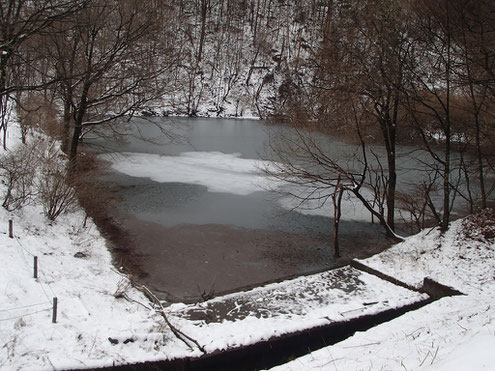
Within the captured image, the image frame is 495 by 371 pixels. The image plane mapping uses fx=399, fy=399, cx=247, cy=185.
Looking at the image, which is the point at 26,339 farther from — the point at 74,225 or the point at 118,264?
the point at 74,225

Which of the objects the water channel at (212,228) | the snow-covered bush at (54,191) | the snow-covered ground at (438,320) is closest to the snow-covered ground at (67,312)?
the snow-covered bush at (54,191)

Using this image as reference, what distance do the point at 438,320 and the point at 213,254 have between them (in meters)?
5.92

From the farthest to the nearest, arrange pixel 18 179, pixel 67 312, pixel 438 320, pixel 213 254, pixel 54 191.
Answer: pixel 213 254 < pixel 54 191 < pixel 18 179 < pixel 67 312 < pixel 438 320

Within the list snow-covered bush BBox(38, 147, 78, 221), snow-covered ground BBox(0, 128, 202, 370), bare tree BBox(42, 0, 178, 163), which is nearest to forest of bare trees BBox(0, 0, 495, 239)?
bare tree BBox(42, 0, 178, 163)

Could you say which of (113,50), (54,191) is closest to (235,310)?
(54,191)

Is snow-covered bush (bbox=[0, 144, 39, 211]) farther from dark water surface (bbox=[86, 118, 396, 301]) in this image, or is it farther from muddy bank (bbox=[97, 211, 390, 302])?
dark water surface (bbox=[86, 118, 396, 301])

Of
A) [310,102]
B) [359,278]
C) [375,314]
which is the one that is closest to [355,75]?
[310,102]

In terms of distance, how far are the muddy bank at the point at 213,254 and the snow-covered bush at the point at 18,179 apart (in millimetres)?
2392

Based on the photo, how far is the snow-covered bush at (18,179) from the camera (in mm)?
9131

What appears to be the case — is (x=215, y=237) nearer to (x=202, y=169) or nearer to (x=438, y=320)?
(x=438, y=320)

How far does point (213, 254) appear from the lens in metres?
10.3

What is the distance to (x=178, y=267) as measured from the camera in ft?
31.1

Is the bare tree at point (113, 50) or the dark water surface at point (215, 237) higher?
the bare tree at point (113, 50)

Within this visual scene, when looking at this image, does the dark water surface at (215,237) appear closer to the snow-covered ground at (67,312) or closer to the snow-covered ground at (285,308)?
the snow-covered ground at (285,308)
